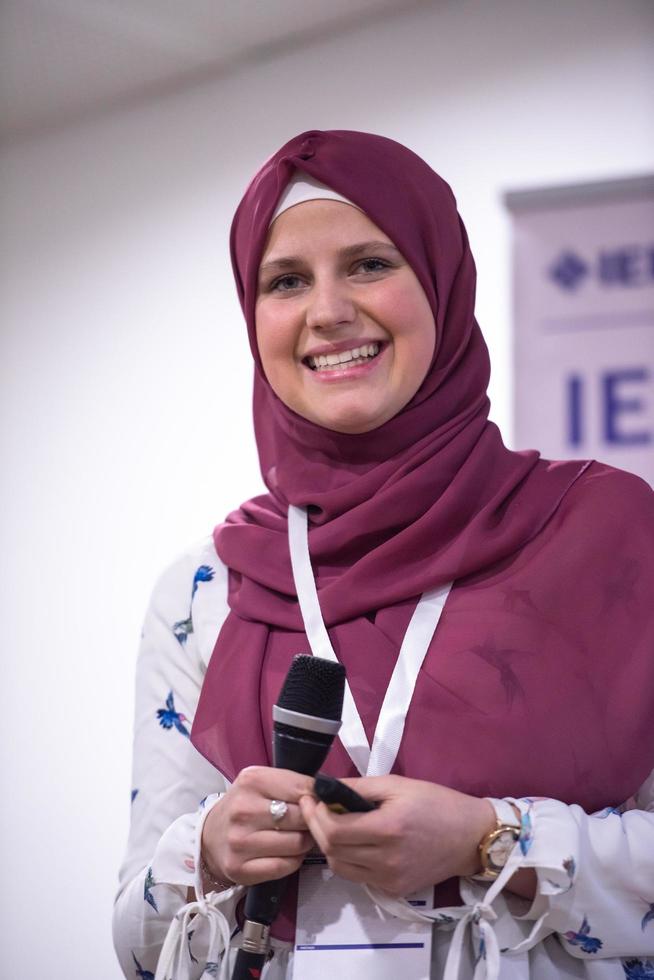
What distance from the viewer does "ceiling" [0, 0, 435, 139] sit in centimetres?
233

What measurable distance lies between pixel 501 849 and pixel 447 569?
308mm

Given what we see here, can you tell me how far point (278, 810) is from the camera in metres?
1.10

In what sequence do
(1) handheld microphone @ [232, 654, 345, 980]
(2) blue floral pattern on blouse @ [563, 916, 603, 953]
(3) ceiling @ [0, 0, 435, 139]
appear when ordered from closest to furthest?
(1) handheld microphone @ [232, 654, 345, 980], (2) blue floral pattern on blouse @ [563, 916, 603, 953], (3) ceiling @ [0, 0, 435, 139]

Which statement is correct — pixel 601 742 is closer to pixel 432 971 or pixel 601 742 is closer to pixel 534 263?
pixel 432 971

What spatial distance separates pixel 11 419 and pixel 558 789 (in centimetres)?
175

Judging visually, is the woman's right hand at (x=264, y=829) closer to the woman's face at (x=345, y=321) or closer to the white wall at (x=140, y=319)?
the woman's face at (x=345, y=321)

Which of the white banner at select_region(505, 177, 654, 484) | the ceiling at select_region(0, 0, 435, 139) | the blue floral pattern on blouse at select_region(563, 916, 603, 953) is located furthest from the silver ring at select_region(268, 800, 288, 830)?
the ceiling at select_region(0, 0, 435, 139)

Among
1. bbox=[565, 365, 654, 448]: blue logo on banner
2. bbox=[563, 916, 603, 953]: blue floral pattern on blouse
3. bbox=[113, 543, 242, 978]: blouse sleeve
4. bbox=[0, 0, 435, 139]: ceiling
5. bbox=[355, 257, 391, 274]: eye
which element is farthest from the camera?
bbox=[0, 0, 435, 139]: ceiling

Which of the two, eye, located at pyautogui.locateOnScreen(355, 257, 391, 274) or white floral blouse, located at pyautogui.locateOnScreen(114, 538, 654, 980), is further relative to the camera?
eye, located at pyautogui.locateOnScreen(355, 257, 391, 274)

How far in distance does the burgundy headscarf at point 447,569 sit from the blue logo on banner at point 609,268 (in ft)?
2.17

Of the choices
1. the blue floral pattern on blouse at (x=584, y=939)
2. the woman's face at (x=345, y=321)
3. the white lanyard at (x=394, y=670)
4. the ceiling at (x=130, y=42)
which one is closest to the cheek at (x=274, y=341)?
the woman's face at (x=345, y=321)

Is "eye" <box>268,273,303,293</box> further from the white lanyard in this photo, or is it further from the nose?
the white lanyard

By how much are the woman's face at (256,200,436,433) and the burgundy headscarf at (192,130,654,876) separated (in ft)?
0.08

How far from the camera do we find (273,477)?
151cm
